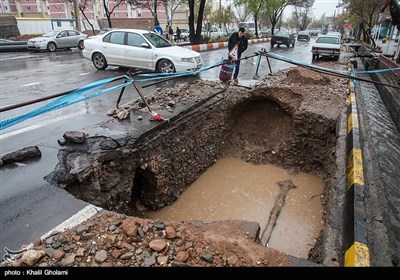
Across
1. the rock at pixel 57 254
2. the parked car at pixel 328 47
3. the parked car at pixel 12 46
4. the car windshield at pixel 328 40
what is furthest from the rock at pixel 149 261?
the parked car at pixel 12 46

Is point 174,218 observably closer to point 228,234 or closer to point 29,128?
point 228,234

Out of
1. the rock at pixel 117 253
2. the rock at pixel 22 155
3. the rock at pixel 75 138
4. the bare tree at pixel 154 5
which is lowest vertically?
the rock at pixel 117 253

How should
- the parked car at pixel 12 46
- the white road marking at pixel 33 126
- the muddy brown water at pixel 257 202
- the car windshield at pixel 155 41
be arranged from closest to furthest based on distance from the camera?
the muddy brown water at pixel 257 202
the white road marking at pixel 33 126
the car windshield at pixel 155 41
the parked car at pixel 12 46

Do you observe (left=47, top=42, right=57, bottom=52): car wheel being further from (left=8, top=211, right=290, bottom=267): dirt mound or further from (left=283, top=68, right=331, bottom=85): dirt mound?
(left=8, top=211, right=290, bottom=267): dirt mound

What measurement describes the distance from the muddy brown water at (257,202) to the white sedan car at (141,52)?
16.4 feet

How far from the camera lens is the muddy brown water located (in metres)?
4.90

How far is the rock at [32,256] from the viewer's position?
225cm

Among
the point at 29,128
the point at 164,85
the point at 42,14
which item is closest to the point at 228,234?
the point at 29,128

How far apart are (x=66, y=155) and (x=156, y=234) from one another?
87.5 inches

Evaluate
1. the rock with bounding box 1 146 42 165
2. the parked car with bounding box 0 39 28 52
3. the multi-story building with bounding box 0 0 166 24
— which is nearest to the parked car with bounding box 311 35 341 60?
the rock with bounding box 1 146 42 165

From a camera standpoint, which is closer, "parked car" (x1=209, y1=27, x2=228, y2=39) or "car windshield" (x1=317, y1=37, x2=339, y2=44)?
"car windshield" (x1=317, y1=37, x2=339, y2=44)

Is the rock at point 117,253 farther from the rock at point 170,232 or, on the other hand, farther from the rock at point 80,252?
the rock at point 170,232

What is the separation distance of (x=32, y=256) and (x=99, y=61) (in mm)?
10888

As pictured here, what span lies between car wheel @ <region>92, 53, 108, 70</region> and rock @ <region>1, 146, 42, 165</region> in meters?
8.43
